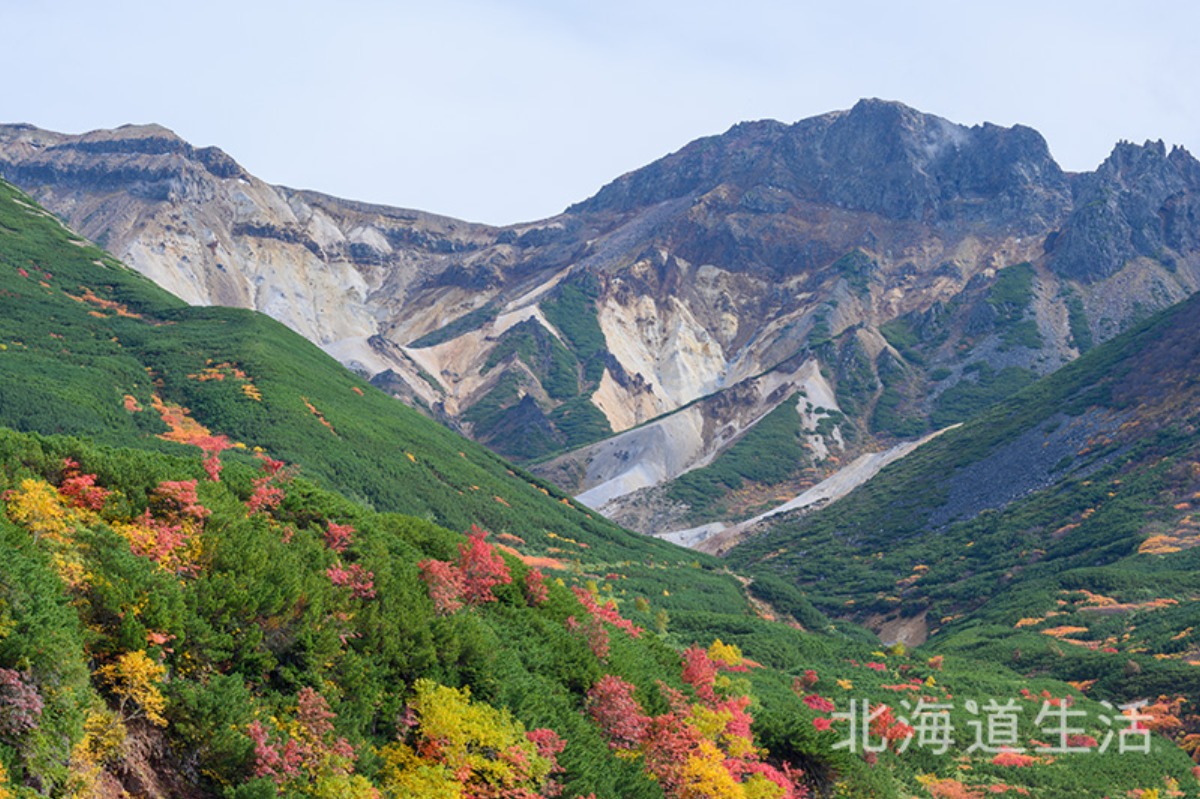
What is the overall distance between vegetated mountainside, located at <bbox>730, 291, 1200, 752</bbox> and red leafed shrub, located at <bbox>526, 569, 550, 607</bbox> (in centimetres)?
3575

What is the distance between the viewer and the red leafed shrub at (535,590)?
109ft

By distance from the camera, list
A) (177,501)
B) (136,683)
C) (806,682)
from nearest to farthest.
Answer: (136,683), (177,501), (806,682)

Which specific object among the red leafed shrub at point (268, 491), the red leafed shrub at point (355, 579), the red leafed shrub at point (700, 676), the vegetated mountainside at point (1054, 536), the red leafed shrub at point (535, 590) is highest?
the vegetated mountainside at point (1054, 536)

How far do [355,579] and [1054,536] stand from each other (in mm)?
102958

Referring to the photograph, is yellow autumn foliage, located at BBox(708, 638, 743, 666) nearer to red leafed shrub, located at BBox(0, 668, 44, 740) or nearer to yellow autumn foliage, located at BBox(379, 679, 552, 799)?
yellow autumn foliage, located at BBox(379, 679, 552, 799)

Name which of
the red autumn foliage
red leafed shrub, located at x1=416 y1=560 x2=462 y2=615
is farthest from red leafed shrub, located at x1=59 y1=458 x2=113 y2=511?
red leafed shrub, located at x1=416 y1=560 x2=462 y2=615

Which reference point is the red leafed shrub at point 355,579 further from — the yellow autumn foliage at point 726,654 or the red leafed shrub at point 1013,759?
the red leafed shrub at point 1013,759

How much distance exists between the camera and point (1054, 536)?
111250mm

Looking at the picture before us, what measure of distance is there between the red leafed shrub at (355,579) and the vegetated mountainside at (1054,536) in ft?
142

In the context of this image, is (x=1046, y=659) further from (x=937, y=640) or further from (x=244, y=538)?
(x=244, y=538)

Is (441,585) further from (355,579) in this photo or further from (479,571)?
(355,579)

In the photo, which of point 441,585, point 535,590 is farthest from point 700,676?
point 441,585

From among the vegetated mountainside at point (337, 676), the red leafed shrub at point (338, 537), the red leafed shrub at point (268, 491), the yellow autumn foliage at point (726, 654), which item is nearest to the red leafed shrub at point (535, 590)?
the vegetated mountainside at point (337, 676)

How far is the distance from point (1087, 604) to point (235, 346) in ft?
259
